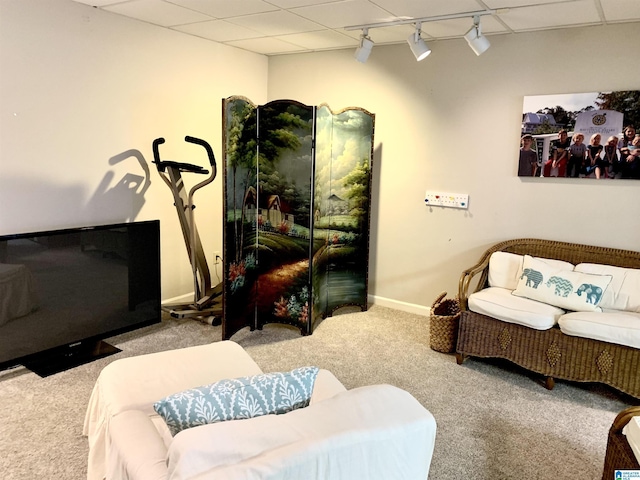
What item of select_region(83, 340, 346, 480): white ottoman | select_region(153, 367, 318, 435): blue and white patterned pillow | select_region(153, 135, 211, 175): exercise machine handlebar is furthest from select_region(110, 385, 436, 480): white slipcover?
select_region(153, 135, 211, 175): exercise machine handlebar

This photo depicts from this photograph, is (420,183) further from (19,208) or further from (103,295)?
(19,208)

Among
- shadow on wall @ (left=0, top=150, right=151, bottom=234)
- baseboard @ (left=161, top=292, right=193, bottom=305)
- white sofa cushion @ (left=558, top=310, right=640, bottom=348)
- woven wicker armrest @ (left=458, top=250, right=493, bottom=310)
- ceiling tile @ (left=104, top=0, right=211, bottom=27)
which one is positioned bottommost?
baseboard @ (left=161, top=292, right=193, bottom=305)

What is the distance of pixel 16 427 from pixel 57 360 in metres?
0.74

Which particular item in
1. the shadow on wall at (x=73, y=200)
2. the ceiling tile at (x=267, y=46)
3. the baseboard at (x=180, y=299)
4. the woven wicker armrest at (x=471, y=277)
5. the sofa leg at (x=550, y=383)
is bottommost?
the sofa leg at (x=550, y=383)

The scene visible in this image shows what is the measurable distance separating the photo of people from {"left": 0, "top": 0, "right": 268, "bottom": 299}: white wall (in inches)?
105

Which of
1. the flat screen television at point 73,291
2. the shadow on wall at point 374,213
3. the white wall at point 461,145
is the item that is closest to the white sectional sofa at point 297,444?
the flat screen television at point 73,291

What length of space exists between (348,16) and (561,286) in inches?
91.6

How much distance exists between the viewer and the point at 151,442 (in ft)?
5.24

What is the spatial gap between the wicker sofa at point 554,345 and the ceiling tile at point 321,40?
2.15 meters

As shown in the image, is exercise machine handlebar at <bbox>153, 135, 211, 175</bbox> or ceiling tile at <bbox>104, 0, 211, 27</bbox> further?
exercise machine handlebar at <bbox>153, 135, 211, 175</bbox>

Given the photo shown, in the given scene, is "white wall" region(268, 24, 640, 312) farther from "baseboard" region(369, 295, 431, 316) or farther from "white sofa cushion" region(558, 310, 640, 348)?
"white sofa cushion" region(558, 310, 640, 348)

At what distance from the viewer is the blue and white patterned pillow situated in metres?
1.50

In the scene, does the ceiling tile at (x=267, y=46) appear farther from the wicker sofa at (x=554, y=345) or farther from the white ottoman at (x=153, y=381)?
the white ottoman at (x=153, y=381)

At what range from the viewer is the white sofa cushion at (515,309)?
10.6ft
